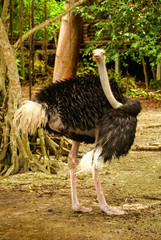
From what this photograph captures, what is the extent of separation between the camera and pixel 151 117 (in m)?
10.5

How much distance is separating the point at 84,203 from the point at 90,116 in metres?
1.07

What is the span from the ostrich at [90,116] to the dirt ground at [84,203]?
0.24m

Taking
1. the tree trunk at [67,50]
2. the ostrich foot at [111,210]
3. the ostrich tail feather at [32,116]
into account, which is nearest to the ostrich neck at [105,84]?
the ostrich tail feather at [32,116]

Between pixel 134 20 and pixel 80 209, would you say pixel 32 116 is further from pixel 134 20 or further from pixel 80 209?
pixel 134 20

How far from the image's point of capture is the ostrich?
3490 mm

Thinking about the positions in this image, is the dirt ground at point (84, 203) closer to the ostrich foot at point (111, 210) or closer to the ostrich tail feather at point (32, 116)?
the ostrich foot at point (111, 210)

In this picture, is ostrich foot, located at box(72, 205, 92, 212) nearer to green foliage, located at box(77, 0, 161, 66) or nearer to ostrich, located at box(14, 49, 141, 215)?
ostrich, located at box(14, 49, 141, 215)

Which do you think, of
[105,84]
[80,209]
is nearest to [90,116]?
[105,84]

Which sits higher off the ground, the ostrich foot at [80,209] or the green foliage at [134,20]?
the green foliage at [134,20]

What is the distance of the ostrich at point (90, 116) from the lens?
3490 millimetres

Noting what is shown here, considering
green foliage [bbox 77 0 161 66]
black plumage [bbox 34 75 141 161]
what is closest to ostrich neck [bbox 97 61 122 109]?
black plumage [bbox 34 75 141 161]

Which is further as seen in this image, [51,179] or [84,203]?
[51,179]

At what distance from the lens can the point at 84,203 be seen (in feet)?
13.7

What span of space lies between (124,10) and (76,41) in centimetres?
148
